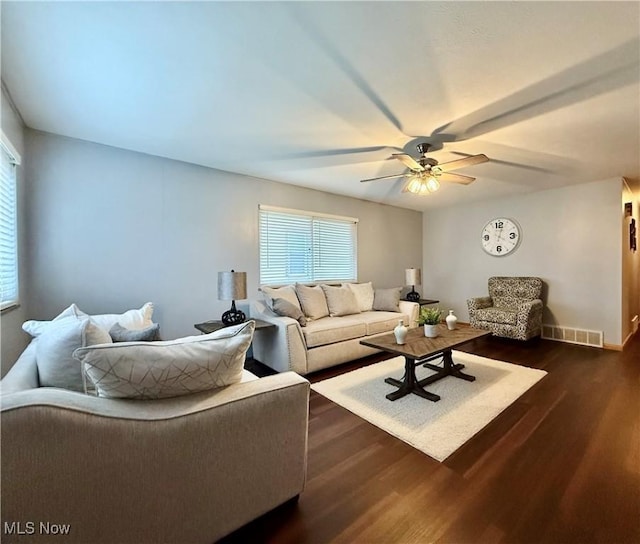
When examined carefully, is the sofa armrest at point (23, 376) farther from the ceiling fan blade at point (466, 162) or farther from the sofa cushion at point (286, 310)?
the ceiling fan blade at point (466, 162)

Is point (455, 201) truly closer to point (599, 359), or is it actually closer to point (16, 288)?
point (599, 359)

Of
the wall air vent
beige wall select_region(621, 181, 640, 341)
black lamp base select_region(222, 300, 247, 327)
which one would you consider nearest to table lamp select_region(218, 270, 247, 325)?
black lamp base select_region(222, 300, 247, 327)

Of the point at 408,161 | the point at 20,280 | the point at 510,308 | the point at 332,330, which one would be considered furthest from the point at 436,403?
the point at 20,280

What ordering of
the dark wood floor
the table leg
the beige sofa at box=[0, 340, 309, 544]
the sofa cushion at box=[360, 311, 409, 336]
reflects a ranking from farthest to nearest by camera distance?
the sofa cushion at box=[360, 311, 409, 336]
the table leg
the dark wood floor
the beige sofa at box=[0, 340, 309, 544]

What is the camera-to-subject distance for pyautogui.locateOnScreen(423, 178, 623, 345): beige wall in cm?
414

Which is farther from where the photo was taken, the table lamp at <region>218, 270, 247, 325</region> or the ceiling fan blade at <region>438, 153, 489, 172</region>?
the table lamp at <region>218, 270, 247, 325</region>

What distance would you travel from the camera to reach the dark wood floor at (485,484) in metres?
1.31

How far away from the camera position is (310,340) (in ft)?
10.5

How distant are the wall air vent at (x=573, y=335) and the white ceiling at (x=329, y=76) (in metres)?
2.66

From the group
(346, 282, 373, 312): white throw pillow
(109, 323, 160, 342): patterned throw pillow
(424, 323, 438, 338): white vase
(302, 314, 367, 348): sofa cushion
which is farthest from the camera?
(346, 282, 373, 312): white throw pillow

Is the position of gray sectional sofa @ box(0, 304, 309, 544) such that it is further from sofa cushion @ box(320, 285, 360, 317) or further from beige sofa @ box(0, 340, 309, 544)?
sofa cushion @ box(320, 285, 360, 317)

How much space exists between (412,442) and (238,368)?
54.4 inches

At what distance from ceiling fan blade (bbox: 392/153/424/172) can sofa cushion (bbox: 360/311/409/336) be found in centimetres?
193

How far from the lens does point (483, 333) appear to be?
10.3 feet
